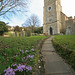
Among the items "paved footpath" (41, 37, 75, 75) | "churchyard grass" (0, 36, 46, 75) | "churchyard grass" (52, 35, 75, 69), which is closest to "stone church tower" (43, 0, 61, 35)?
"churchyard grass" (52, 35, 75, 69)

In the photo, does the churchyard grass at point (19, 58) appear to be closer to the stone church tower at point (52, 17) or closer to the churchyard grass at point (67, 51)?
the churchyard grass at point (67, 51)

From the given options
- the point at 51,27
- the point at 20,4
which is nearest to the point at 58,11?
the point at 51,27

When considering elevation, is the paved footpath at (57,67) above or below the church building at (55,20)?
below

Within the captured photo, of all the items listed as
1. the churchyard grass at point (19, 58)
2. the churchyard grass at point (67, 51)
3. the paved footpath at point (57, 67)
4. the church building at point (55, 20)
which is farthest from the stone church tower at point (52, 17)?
the paved footpath at point (57, 67)

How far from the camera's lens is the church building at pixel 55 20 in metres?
26.6

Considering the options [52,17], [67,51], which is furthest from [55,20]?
[67,51]

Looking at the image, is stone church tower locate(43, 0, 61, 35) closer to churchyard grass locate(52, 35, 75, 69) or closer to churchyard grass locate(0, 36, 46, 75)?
churchyard grass locate(52, 35, 75, 69)

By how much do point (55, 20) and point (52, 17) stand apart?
2.24 meters

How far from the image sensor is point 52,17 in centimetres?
2928

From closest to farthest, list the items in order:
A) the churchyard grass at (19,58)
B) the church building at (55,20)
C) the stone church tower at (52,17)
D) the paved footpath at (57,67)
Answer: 1. the churchyard grass at (19,58)
2. the paved footpath at (57,67)
3. the church building at (55,20)
4. the stone church tower at (52,17)

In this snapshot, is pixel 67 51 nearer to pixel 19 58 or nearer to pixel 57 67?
pixel 57 67

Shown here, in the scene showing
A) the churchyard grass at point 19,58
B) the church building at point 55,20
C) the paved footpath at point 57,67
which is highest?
the church building at point 55,20

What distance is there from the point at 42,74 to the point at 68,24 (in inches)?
985

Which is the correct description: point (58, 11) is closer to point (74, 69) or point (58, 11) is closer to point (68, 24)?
point (68, 24)
